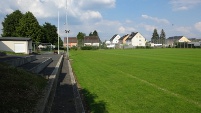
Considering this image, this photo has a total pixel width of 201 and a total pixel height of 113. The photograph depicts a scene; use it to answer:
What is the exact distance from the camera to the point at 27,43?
52219mm

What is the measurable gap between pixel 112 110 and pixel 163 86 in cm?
462

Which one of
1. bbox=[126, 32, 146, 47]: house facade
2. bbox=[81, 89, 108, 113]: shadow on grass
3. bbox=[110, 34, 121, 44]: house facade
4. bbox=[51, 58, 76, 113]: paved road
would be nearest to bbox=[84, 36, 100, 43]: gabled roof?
bbox=[110, 34, 121, 44]: house facade

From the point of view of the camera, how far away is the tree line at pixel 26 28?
75312 millimetres

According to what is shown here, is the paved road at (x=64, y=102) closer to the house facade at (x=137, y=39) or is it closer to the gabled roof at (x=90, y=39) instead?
the house facade at (x=137, y=39)

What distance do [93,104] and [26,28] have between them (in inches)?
2762

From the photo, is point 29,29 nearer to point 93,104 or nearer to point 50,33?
point 50,33

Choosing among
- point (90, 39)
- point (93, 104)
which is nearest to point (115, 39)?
point (90, 39)

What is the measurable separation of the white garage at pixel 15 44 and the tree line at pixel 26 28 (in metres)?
22.8

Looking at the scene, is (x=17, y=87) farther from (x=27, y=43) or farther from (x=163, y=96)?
(x=27, y=43)

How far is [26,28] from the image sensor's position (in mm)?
75500

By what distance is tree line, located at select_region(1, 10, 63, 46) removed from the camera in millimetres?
75312

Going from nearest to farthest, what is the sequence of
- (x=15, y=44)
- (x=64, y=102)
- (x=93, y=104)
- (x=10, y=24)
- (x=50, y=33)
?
(x=93, y=104), (x=64, y=102), (x=15, y=44), (x=10, y=24), (x=50, y=33)

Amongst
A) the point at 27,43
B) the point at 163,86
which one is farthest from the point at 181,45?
the point at 163,86

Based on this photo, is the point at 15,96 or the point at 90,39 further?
the point at 90,39
